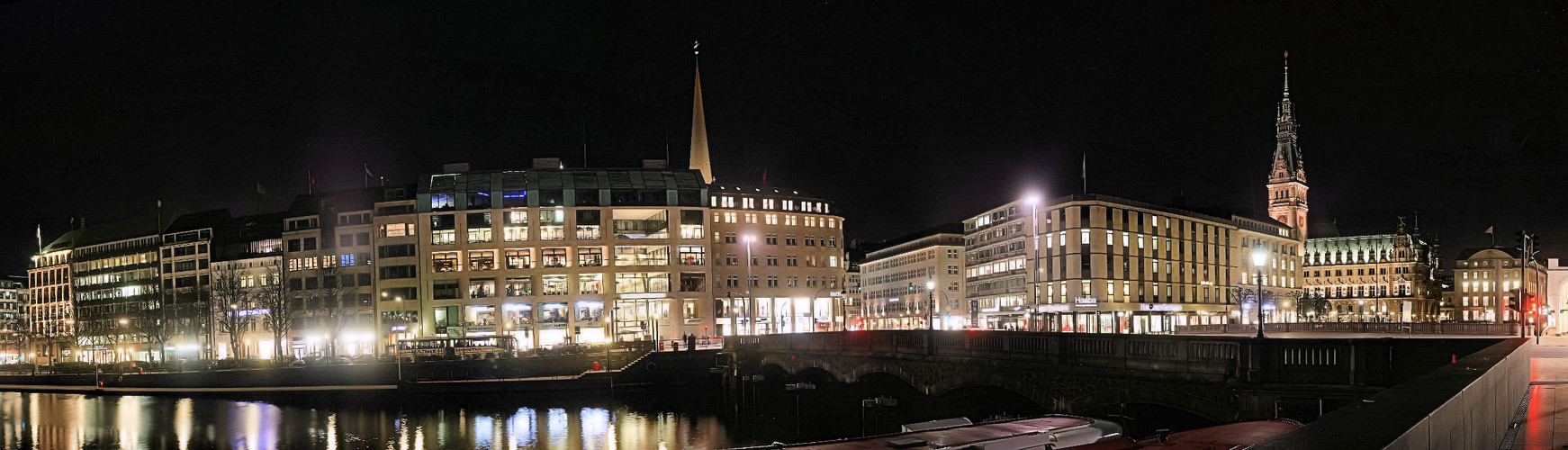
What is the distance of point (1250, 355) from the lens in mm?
31609

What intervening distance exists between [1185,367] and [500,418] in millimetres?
51851

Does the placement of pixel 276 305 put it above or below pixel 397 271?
below

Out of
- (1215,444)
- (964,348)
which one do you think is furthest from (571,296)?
(1215,444)

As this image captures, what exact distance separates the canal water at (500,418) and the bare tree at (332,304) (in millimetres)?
28201

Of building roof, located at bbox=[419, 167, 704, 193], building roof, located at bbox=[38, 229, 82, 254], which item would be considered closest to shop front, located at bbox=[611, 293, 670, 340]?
building roof, located at bbox=[419, 167, 704, 193]

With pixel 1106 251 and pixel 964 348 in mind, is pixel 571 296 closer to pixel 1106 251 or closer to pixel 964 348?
pixel 1106 251

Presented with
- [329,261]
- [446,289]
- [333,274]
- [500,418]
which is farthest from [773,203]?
[500,418]

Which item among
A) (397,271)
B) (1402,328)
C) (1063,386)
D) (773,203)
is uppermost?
(773,203)

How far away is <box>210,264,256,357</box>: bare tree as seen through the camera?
12056cm

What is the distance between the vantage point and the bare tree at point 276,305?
4496 inches

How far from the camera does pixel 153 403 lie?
309 feet

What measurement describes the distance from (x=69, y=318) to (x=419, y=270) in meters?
81.4

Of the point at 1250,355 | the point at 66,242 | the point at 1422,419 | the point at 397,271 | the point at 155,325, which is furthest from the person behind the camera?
the point at 66,242

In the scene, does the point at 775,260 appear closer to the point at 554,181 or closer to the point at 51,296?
the point at 554,181
